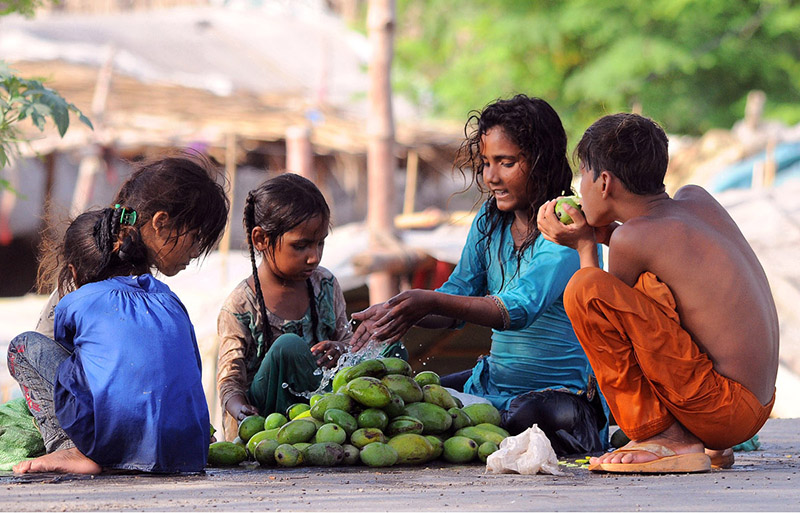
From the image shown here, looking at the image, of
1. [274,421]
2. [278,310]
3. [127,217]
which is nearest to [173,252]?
[127,217]

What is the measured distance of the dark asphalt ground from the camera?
91.6 inches

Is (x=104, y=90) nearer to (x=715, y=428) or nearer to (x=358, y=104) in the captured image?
(x=358, y=104)

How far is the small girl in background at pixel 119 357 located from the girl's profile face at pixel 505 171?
1.19 meters

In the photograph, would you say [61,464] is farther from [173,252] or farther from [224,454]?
[173,252]

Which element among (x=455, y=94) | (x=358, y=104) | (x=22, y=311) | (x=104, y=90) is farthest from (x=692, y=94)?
(x=22, y=311)

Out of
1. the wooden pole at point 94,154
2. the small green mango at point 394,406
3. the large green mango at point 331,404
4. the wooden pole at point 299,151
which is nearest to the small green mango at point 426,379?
the small green mango at point 394,406

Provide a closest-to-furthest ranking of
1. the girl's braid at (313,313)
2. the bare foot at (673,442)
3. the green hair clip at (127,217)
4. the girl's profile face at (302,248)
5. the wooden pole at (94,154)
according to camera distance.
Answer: the bare foot at (673,442)
the green hair clip at (127,217)
the girl's profile face at (302,248)
the girl's braid at (313,313)
the wooden pole at (94,154)

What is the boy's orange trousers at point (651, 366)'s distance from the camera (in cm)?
287

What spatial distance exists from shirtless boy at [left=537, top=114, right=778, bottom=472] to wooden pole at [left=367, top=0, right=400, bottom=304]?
4940mm

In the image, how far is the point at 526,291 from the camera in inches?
136

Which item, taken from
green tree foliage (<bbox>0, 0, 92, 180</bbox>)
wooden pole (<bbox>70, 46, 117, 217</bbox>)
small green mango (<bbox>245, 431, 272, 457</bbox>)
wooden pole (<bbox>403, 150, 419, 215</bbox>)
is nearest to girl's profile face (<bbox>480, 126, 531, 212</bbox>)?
small green mango (<bbox>245, 431, 272, 457</bbox>)

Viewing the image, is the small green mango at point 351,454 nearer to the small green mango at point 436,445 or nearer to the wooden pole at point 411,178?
the small green mango at point 436,445

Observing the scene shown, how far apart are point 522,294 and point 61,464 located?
5.44 feet

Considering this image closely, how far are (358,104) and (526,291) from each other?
54.1ft
